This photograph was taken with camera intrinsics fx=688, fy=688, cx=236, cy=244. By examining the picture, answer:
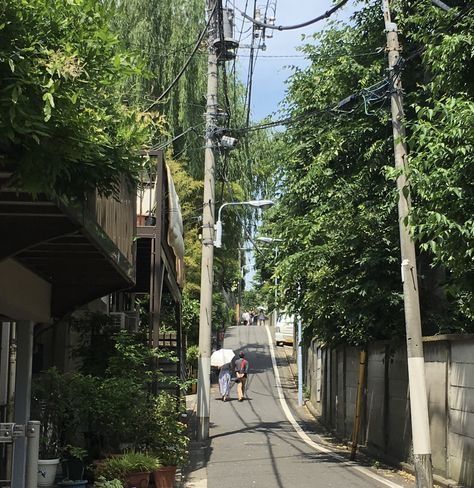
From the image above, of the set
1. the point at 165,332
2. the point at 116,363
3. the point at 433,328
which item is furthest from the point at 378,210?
the point at 165,332

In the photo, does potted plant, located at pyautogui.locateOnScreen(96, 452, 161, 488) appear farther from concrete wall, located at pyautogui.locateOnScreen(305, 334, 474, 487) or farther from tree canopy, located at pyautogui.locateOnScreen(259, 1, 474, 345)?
tree canopy, located at pyautogui.locateOnScreen(259, 1, 474, 345)

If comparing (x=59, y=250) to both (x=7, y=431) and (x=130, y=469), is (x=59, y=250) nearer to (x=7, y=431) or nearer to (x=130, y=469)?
(x=7, y=431)

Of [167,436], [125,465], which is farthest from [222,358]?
[125,465]

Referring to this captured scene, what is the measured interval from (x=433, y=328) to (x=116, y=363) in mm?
5767

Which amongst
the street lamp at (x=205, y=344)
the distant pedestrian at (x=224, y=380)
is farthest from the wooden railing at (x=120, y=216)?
the distant pedestrian at (x=224, y=380)

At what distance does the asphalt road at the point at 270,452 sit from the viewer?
1093cm

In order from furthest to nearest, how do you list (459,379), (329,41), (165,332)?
1. (165,332)
2. (329,41)
3. (459,379)

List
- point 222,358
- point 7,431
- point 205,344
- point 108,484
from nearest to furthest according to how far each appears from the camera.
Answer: point 7,431
point 108,484
point 205,344
point 222,358

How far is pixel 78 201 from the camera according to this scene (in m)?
4.43

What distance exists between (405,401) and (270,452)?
3140 mm

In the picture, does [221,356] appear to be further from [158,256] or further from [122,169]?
[122,169]

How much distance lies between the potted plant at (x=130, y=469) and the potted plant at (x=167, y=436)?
1.89ft

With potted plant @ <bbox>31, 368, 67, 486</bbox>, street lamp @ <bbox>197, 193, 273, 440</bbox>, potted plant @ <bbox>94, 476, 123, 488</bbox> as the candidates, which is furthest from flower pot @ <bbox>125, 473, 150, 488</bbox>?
street lamp @ <bbox>197, 193, 273, 440</bbox>

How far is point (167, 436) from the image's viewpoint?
1001cm
